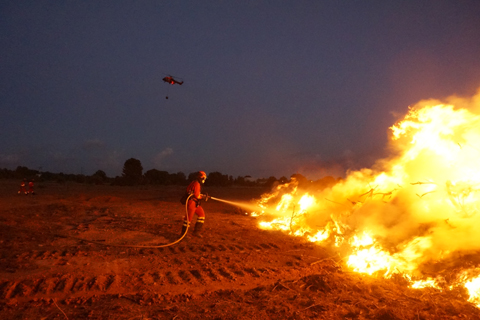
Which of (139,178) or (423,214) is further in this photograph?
(139,178)

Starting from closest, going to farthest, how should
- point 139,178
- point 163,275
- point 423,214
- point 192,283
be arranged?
point 192,283 < point 163,275 < point 423,214 < point 139,178

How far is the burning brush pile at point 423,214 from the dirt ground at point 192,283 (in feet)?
1.44

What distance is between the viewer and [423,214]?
680 centimetres

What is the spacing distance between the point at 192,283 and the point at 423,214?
5525 mm

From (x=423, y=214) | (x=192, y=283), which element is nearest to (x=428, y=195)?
(x=423, y=214)

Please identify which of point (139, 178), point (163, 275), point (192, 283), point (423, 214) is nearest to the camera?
point (192, 283)

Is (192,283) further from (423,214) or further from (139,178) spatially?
(139,178)

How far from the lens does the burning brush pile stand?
557 cm

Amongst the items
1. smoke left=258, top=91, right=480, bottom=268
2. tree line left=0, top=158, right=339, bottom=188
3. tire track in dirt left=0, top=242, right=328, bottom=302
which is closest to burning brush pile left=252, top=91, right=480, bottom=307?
smoke left=258, top=91, right=480, bottom=268

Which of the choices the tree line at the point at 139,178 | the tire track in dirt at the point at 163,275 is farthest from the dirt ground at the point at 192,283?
the tree line at the point at 139,178

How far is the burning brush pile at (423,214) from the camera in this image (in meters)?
5.57

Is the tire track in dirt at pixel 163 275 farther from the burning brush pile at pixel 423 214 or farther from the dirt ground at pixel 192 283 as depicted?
the burning brush pile at pixel 423 214

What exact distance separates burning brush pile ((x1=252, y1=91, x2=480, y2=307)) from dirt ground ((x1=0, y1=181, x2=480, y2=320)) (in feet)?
1.44

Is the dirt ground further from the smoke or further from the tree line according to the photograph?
the tree line
